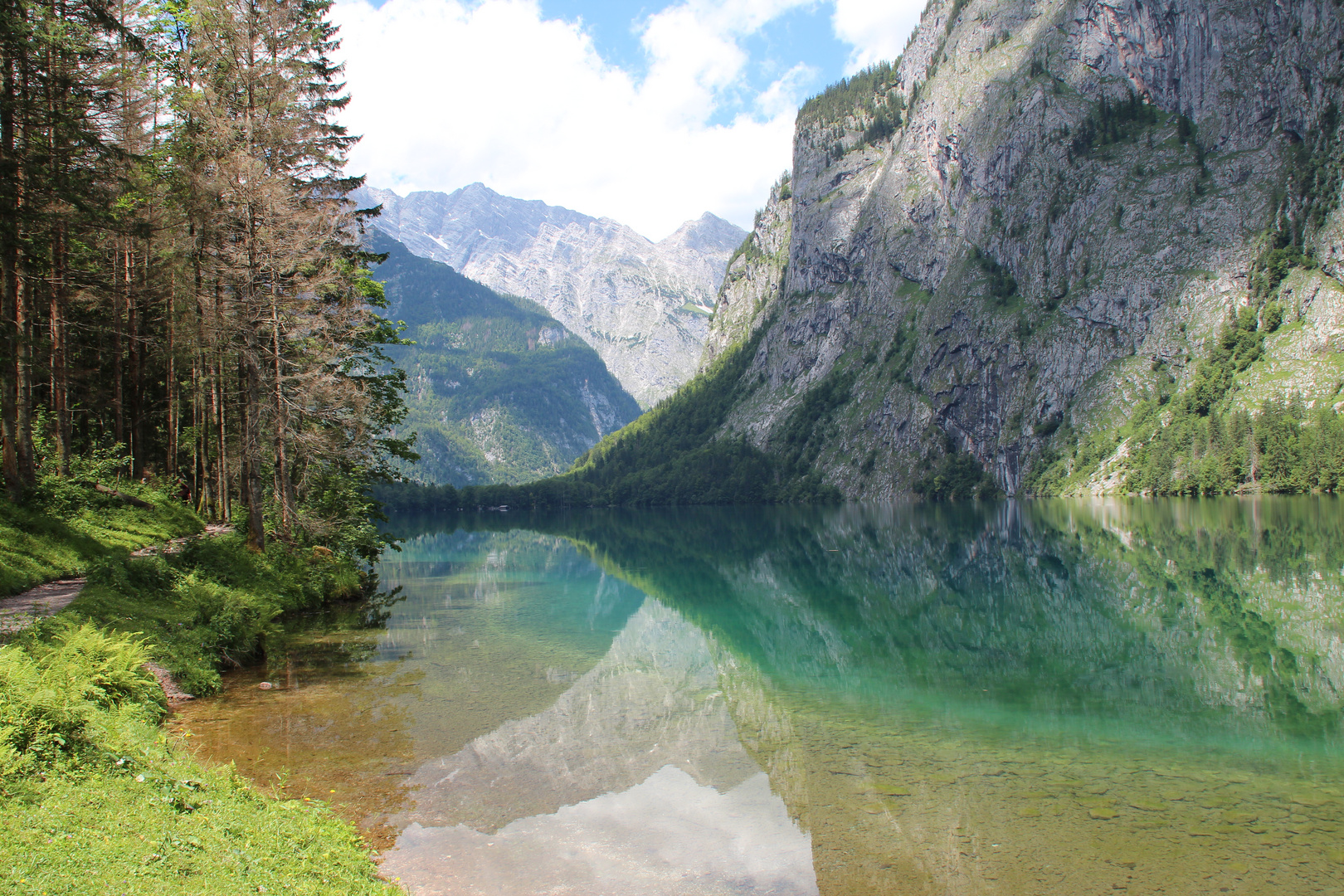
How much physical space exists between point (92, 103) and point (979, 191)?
207768mm

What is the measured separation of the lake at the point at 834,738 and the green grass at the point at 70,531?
5.75 m

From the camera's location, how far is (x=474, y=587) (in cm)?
4184

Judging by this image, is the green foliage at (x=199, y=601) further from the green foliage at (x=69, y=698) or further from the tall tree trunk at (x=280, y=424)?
the green foliage at (x=69, y=698)

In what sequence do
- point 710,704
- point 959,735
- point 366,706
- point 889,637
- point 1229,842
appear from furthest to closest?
point 889,637, point 710,704, point 366,706, point 959,735, point 1229,842

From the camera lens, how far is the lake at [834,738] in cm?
1018

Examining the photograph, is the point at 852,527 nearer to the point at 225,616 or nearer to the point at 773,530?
the point at 773,530

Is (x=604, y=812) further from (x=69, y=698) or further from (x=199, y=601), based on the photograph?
(x=199, y=601)

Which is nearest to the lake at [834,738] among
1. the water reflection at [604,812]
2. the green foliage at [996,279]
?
the water reflection at [604,812]

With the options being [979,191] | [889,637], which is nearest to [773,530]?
[889,637]

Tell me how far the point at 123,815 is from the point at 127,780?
1153 mm

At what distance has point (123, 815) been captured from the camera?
24.8 feet

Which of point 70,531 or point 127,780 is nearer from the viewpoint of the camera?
point 127,780

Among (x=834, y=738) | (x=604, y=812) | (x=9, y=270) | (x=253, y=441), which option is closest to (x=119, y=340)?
(x=253, y=441)

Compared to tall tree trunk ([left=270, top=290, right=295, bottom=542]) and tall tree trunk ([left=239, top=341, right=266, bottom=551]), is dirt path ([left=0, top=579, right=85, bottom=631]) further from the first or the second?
tall tree trunk ([left=270, top=290, right=295, bottom=542])
